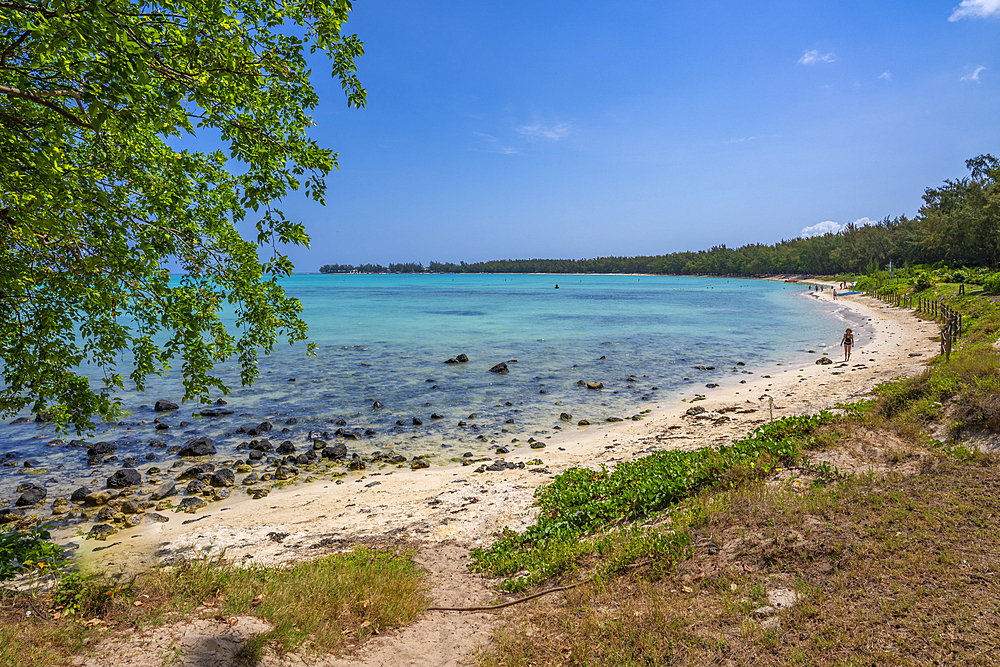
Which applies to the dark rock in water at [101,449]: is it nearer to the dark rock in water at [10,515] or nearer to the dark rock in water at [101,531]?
the dark rock in water at [10,515]

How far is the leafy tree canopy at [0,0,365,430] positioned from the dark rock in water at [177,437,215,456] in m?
8.50

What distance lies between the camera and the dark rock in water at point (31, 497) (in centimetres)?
1220

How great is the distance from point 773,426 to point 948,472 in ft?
10.8

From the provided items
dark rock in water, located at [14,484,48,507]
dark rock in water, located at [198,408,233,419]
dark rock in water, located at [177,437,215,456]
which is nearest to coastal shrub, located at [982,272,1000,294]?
dark rock in water, located at [177,437,215,456]

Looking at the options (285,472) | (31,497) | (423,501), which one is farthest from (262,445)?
(423,501)

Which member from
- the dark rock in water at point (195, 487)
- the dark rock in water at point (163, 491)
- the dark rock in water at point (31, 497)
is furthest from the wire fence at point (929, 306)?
the dark rock in water at point (31, 497)

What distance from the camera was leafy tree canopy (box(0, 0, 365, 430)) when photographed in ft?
17.1

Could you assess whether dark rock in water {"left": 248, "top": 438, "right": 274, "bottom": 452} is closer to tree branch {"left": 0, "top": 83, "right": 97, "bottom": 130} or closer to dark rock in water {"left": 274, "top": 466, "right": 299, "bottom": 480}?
dark rock in water {"left": 274, "top": 466, "right": 299, "bottom": 480}

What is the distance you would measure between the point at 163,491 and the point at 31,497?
298 cm

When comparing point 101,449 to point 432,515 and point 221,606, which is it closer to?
point 432,515

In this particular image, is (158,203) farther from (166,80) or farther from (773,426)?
(773,426)

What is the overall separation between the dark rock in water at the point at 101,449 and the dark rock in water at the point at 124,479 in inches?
120

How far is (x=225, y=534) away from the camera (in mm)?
10227

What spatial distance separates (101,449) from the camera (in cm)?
1622
